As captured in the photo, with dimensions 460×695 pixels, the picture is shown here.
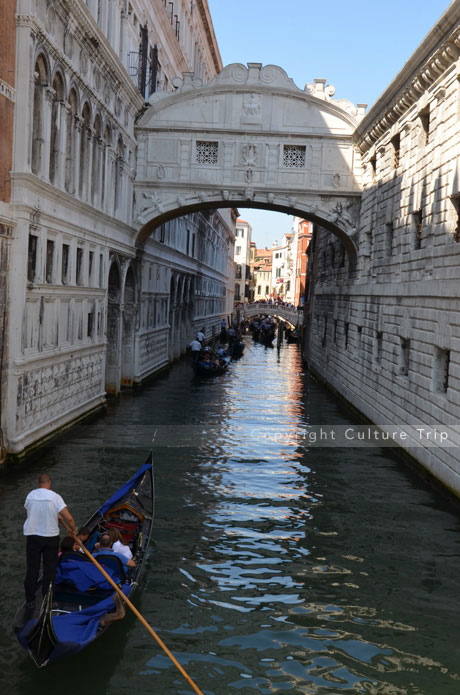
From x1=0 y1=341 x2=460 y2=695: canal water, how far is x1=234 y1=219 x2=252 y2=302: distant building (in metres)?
76.9

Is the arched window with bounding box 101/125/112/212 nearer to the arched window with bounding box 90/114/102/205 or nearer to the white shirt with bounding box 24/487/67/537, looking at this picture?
the arched window with bounding box 90/114/102/205

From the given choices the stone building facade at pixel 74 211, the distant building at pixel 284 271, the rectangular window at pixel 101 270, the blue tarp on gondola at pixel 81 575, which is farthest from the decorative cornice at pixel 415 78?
the distant building at pixel 284 271

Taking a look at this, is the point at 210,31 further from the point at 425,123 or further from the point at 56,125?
the point at 56,125

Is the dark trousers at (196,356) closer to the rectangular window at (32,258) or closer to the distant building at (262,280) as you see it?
the rectangular window at (32,258)

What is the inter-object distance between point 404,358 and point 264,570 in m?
7.98

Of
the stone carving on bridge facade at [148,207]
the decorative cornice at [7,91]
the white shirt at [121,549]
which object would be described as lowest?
the white shirt at [121,549]

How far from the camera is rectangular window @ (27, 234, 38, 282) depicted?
12242mm

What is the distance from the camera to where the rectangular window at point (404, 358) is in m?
15.3

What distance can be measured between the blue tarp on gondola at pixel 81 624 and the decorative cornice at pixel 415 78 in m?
9.96

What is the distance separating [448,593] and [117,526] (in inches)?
144

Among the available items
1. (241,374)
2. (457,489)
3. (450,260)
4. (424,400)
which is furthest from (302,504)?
(241,374)

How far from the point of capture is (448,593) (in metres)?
7.95

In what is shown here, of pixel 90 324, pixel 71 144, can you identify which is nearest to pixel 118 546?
pixel 71 144

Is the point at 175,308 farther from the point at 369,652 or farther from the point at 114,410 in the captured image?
the point at 369,652
